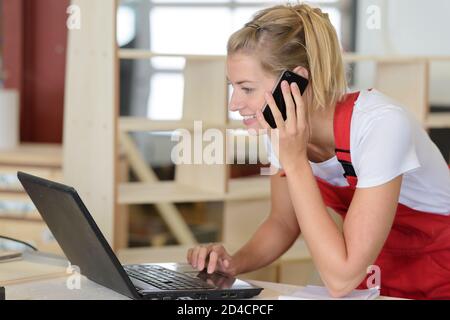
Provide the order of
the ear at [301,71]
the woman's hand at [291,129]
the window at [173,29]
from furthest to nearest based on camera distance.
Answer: the window at [173,29]
the ear at [301,71]
the woman's hand at [291,129]

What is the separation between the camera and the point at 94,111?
3.08 metres

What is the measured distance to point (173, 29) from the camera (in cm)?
541

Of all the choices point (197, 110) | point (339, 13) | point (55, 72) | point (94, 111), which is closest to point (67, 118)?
point (94, 111)

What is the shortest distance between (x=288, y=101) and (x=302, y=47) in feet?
0.50

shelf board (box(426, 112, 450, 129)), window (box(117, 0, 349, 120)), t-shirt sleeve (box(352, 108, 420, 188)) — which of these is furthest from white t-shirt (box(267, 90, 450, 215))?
window (box(117, 0, 349, 120))

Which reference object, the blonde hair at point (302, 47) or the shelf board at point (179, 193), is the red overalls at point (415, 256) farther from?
the shelf board at point (179, 193)

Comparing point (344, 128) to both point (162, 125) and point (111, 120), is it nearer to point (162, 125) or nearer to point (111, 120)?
point (111, 120)

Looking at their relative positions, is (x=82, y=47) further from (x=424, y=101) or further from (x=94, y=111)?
(x=424, y=101)

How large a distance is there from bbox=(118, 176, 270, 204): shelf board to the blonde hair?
1503 millimetres

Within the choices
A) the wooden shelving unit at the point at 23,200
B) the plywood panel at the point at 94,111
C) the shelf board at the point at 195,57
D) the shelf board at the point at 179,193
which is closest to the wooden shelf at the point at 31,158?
the wooden shelving unit at the point at 23,200

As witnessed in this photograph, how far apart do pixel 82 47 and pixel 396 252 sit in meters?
1.61

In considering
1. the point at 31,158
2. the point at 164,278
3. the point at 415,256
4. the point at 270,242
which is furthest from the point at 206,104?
the point at 164,278

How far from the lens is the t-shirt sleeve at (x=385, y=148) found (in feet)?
5.24

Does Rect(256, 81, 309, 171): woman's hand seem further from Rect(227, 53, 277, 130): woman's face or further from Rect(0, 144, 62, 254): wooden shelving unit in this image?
Rect(0, 144, 62, 254): wooden shelving unit
